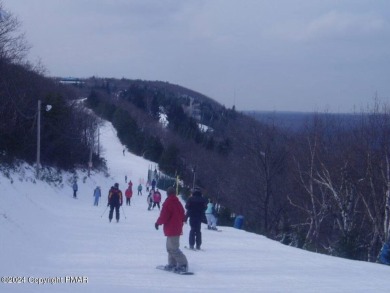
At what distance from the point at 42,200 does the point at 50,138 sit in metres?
18.3

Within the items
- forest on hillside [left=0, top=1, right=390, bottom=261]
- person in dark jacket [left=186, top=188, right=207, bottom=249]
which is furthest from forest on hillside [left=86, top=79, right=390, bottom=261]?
person in dark jacket [left=186, top=188, right=207, bottom=249]

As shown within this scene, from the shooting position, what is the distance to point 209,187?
72062 mm

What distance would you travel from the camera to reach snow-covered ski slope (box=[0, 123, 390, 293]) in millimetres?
11781

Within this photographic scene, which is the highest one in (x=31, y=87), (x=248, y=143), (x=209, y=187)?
(x=31, y=87)

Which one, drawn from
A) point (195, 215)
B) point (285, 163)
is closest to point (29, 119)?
point (285, 163)

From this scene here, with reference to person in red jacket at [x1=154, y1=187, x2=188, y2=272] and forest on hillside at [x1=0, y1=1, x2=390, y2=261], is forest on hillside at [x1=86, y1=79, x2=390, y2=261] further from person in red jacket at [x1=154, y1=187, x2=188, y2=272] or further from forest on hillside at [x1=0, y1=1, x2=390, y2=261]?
person in red jacket at [x1=154, y1=187, x2=188, y2=272]

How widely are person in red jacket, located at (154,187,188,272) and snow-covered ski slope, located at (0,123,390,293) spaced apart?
0.33m

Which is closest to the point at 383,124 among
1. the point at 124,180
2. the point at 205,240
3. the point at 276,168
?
the point at 276,168

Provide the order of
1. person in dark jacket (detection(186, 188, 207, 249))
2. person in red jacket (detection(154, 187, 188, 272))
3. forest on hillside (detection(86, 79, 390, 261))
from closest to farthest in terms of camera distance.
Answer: person in red jacket (detection(154, 187, 188, 272)) → person in dark jacket (detection(186, 188, 207, 249)) → forest on hillside (detection(86, 79, 390, 261))

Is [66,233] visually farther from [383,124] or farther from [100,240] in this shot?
[383,124]

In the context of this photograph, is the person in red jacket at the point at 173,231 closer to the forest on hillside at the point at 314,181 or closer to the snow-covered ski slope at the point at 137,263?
the snow-covered ski slope at the point at 137,263

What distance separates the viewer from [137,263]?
1432 centimetres

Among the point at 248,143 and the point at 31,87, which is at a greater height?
the point at 31,87

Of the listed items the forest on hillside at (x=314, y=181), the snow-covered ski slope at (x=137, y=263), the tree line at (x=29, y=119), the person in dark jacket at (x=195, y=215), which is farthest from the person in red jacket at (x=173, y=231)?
the tree line at (x=29, y=119)
